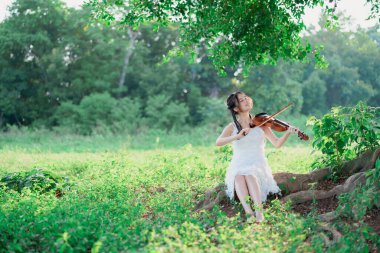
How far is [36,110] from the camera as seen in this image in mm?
32750

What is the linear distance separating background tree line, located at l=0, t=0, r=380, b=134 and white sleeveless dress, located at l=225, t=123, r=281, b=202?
22.9 meters

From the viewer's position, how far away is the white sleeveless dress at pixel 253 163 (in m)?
7.16

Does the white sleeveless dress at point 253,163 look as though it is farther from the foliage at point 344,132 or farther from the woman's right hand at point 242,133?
the foliage at point 344,132

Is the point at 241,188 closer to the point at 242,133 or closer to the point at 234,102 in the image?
the point at 242,133

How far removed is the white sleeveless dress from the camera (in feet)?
23.5

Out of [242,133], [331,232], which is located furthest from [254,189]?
[331,232]

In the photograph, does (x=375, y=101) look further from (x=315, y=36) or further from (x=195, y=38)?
(x=195, y=38)

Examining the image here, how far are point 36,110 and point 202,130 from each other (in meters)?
10.7

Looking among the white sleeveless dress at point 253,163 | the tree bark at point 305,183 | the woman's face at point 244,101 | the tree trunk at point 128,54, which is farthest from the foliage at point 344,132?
the tree trunk at point 128,54

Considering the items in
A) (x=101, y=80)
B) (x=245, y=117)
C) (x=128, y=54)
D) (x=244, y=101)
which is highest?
(x=128, y=54)

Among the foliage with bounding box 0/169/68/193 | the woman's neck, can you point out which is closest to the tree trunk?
the foliage with bounding box 0/169/68/193

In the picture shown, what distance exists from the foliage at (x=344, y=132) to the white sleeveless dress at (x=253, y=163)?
2.88 feet

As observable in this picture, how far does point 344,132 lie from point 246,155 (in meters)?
1.45

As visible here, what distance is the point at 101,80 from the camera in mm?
32844
